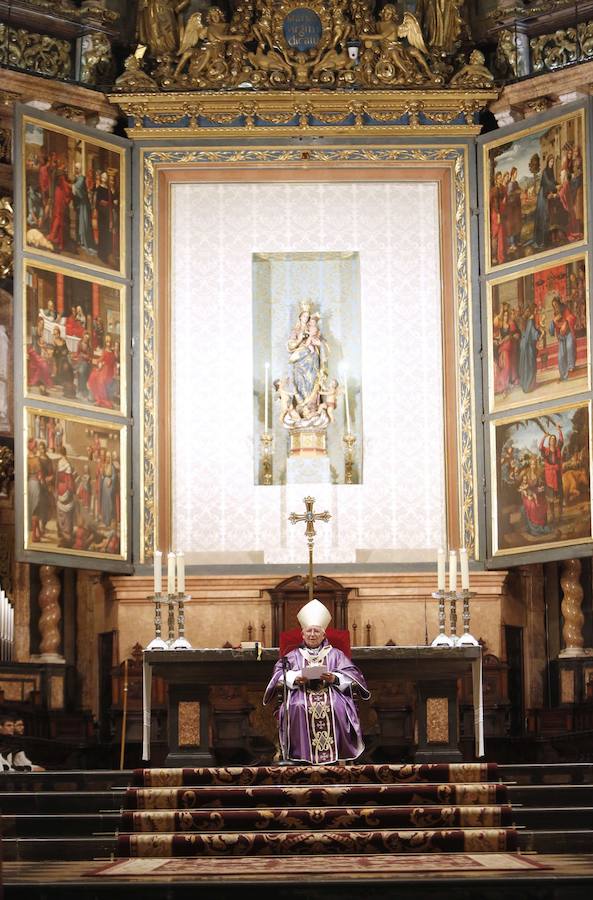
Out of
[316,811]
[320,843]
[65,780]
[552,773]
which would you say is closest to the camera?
[320,843]

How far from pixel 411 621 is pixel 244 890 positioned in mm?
8453

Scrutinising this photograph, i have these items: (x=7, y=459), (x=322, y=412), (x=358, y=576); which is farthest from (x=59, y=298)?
(x=358, y=576)

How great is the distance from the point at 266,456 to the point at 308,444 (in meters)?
0.49

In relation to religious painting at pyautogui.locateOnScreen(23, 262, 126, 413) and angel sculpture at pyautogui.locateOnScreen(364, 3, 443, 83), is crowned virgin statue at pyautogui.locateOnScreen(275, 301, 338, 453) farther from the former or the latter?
angel sculpture at pyautogui.locateOnScreen(364, 3, 443, 83)

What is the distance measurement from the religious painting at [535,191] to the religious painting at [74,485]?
4.76m

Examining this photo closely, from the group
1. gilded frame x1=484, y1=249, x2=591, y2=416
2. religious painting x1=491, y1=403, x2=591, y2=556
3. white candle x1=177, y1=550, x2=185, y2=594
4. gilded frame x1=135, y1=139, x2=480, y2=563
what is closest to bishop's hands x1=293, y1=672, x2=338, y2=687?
white candle x1=177, y1=550, x2=185, y2=594

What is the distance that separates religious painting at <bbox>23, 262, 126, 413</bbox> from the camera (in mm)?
19422

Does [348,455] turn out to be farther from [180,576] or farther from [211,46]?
[211,46]

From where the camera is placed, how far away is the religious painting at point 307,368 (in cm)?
2042

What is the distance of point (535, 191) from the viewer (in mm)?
20141

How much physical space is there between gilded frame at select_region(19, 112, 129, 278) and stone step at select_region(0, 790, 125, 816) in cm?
692

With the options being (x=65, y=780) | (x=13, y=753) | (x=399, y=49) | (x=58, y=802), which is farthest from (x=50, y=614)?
(x=399, y=49)

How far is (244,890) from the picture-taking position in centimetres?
1170

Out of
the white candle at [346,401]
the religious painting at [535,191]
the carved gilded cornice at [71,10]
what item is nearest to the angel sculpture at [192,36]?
the carved gilded cornice at [71,10]
